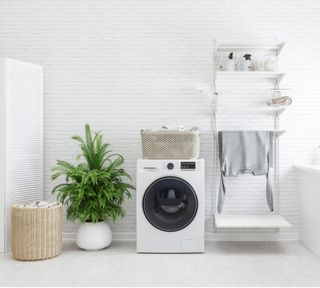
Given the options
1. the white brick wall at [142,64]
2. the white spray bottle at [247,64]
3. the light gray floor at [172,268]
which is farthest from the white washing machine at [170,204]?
the white spray bottle at [247,64]

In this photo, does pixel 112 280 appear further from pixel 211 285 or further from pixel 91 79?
pixel 91 79

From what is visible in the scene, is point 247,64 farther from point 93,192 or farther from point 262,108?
point 93,192

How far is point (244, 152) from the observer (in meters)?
4.06

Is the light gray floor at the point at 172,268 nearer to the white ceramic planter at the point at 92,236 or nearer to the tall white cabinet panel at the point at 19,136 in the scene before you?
the white ceramic planter at the point at 92,236

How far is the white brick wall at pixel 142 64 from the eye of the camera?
4332mm

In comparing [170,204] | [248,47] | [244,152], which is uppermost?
[248,47]

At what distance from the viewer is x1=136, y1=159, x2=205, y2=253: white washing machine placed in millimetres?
3822

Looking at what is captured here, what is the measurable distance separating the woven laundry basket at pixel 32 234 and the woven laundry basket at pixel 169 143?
1028 millimetres

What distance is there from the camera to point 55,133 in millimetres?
4387

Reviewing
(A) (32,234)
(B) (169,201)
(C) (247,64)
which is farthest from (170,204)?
(C) (247,64)

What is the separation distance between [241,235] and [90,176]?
162cm

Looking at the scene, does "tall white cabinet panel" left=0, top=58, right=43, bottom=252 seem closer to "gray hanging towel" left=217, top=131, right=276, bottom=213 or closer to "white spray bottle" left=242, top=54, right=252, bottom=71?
"gray hanging towel" left=217, top=131, right=276, bottom=213

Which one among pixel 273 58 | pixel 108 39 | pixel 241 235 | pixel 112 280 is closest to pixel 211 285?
pixel 112 280

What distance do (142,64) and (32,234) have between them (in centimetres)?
192
